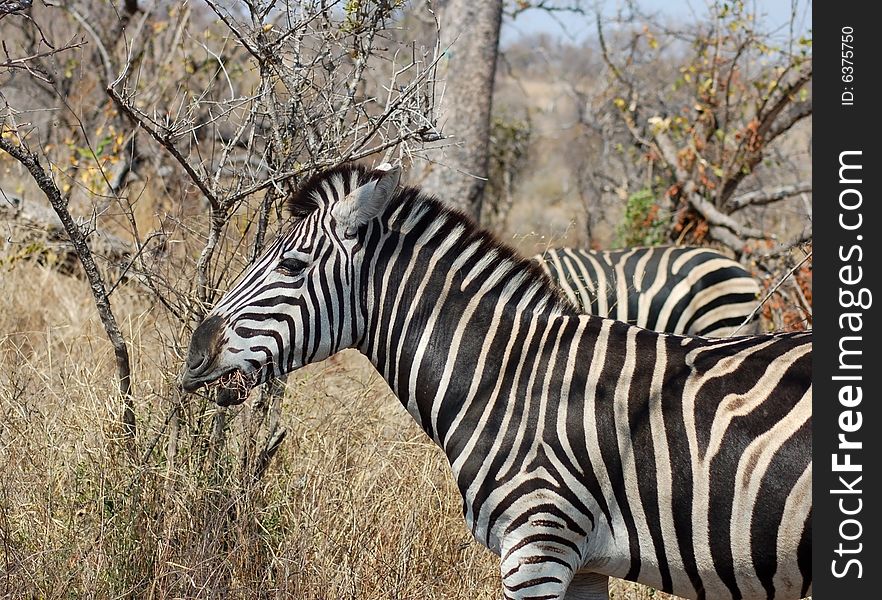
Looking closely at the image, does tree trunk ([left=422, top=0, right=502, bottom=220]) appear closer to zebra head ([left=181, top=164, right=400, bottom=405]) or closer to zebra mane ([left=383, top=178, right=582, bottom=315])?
zebra mane ([left=383, top=178, right=582, bottom=315])

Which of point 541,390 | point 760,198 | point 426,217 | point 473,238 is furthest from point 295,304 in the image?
point 760,198

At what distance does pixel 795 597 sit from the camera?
2.99 metres

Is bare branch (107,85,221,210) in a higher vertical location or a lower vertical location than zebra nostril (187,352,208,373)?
higher

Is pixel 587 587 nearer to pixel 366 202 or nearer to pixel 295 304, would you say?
pixel 295 304

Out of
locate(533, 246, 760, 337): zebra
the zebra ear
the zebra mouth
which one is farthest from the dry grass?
locate(533, 246, 760, 337): zebra

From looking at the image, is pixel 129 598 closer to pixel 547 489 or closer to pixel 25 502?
pixel 25 502

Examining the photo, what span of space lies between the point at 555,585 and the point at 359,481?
165 centimetres

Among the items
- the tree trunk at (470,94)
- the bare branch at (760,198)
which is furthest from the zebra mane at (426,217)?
the bare branch at (760,198)

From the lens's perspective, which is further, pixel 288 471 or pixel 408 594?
pixel 288 471

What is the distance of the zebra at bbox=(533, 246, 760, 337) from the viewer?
717 cm

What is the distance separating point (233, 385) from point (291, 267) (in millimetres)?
473

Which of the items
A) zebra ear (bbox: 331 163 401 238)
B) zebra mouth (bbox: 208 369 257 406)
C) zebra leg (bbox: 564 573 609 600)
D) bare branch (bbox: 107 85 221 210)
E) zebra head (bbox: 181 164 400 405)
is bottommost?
zebra leg (bbox: 564 573 609 600)

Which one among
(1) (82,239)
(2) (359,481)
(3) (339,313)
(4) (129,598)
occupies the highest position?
(1) (82,239)
